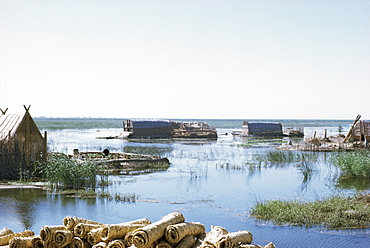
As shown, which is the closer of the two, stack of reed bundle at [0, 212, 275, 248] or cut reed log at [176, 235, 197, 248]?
stack of reed bundle at [0, 212, 275, 248]

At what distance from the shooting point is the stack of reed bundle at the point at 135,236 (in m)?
6.18

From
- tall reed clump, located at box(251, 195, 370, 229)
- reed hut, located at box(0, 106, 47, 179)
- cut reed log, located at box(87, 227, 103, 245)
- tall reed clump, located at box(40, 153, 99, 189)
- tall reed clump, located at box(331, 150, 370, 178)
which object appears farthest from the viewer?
tall reed clump, located at box(331, 150, 370, 178)

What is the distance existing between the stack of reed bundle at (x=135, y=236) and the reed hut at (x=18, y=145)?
9992 millimetres

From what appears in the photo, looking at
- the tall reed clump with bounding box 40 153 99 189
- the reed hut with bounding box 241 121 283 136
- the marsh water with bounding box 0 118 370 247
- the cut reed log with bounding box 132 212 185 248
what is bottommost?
the marsh water with bounding box 0 118 370 247

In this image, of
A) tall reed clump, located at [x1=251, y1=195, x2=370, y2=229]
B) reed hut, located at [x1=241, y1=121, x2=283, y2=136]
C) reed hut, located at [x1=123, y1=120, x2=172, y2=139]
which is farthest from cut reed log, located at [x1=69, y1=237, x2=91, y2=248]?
reed hut, located at [x1=241, y1=121, x2=283, y2=136]

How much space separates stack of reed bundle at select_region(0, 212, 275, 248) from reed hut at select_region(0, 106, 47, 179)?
9992 mm

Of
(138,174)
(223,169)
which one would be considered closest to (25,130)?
(138,174)

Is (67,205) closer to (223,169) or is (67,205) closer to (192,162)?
(223,169)

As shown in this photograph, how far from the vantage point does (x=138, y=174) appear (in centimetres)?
1980

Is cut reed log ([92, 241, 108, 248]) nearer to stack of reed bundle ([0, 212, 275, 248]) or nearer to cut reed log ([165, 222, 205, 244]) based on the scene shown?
stack of reed bundle ([0, 212, 275, 248])

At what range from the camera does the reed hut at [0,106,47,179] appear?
1641cm

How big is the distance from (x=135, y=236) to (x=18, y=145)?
1171cm

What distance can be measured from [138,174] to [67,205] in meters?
6.95

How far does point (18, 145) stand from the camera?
16688 millimetres
